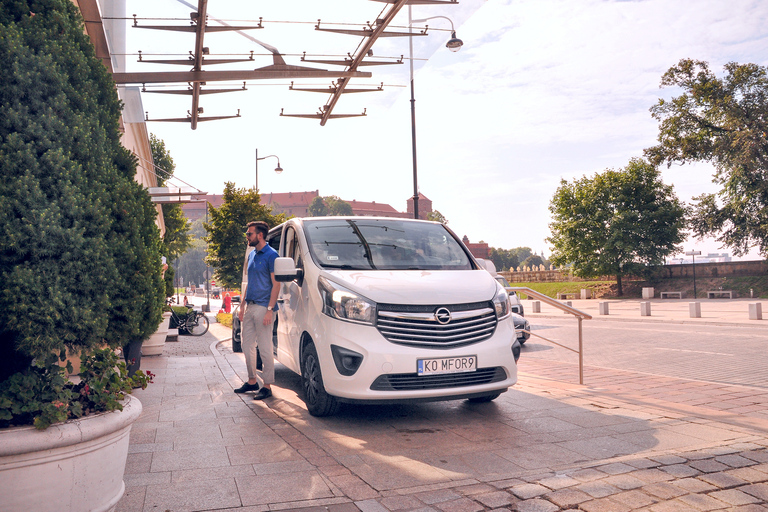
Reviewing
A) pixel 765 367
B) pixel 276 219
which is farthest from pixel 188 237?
pixel 765 367

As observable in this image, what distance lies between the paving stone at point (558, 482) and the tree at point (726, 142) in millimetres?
39877

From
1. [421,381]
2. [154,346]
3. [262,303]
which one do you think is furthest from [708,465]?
[154,346]

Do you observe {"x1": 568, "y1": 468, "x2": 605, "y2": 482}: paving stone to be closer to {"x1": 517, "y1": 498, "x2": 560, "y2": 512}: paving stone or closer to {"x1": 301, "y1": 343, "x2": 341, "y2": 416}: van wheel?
{"x1": 517, "y1": 498, "x2": 560, "y2": 512}: paving stone

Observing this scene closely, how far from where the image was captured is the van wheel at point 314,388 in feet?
17.7

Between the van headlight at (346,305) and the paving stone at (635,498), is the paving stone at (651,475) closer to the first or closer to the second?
the paving stone at (635,498)

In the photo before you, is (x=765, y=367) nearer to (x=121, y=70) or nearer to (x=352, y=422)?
(x=352, y=422)

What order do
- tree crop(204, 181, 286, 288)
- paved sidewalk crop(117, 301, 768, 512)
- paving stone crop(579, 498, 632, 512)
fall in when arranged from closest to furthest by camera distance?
1. paving stone crop(579, 498, 632, 512)
2. paved sidewalk crop(117, 301, 768, 512)
3. tree crop(204, 181, 286, 288)

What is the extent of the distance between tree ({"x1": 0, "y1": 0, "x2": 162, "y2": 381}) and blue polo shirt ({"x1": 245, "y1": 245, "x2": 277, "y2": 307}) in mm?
3111

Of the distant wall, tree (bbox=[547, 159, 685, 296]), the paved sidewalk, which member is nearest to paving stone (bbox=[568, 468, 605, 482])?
the paved sidewalk

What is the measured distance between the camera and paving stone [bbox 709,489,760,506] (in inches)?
128

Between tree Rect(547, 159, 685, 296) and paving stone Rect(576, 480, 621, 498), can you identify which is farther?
tree Rect(547, 159, 685, 296)

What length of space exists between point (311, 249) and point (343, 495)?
2.95 m

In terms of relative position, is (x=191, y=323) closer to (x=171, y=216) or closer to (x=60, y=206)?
(x=60, y=206)

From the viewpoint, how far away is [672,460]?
402 cm
